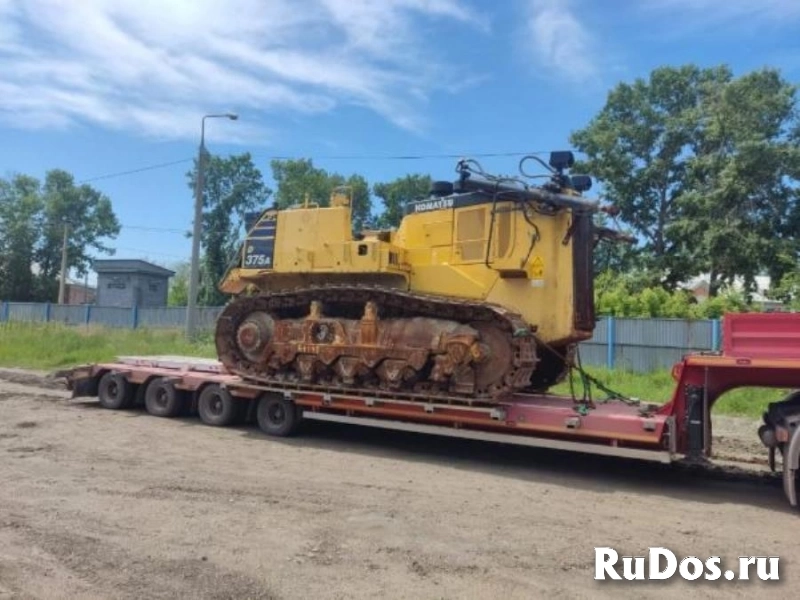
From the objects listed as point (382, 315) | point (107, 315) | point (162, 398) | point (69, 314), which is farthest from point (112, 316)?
point (382, 315)

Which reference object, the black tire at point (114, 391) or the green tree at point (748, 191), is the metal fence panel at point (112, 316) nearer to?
the black tire at point (114, 391)

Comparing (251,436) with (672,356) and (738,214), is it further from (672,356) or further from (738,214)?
(738,214)

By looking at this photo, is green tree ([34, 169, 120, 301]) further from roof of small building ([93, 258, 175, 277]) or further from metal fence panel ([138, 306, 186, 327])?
metal fence panel ([138, 306, 186, 327])

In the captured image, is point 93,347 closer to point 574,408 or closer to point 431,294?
point 431,294

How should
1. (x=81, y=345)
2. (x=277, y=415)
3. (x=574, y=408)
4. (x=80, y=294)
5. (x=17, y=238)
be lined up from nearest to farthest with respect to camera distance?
(x=574, y=408) < (x=277, y=415) < (x=81, y=345) < (x=17, y=238) < (x=80, y=294)

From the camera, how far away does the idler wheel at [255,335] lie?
36.2 ft

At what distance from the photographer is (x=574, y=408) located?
8617 millimetres

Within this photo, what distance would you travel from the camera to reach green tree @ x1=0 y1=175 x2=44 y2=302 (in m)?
57.4

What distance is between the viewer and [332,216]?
1091 centimetres

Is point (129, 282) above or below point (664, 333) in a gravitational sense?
above

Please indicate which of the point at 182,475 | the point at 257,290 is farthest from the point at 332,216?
the point at 182,475

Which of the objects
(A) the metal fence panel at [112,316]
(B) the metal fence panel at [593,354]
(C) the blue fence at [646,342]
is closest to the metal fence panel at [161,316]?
(A) the metal fence panel at [112,316]

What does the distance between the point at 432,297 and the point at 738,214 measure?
23.9 metres

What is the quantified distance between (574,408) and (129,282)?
43.5 metres
